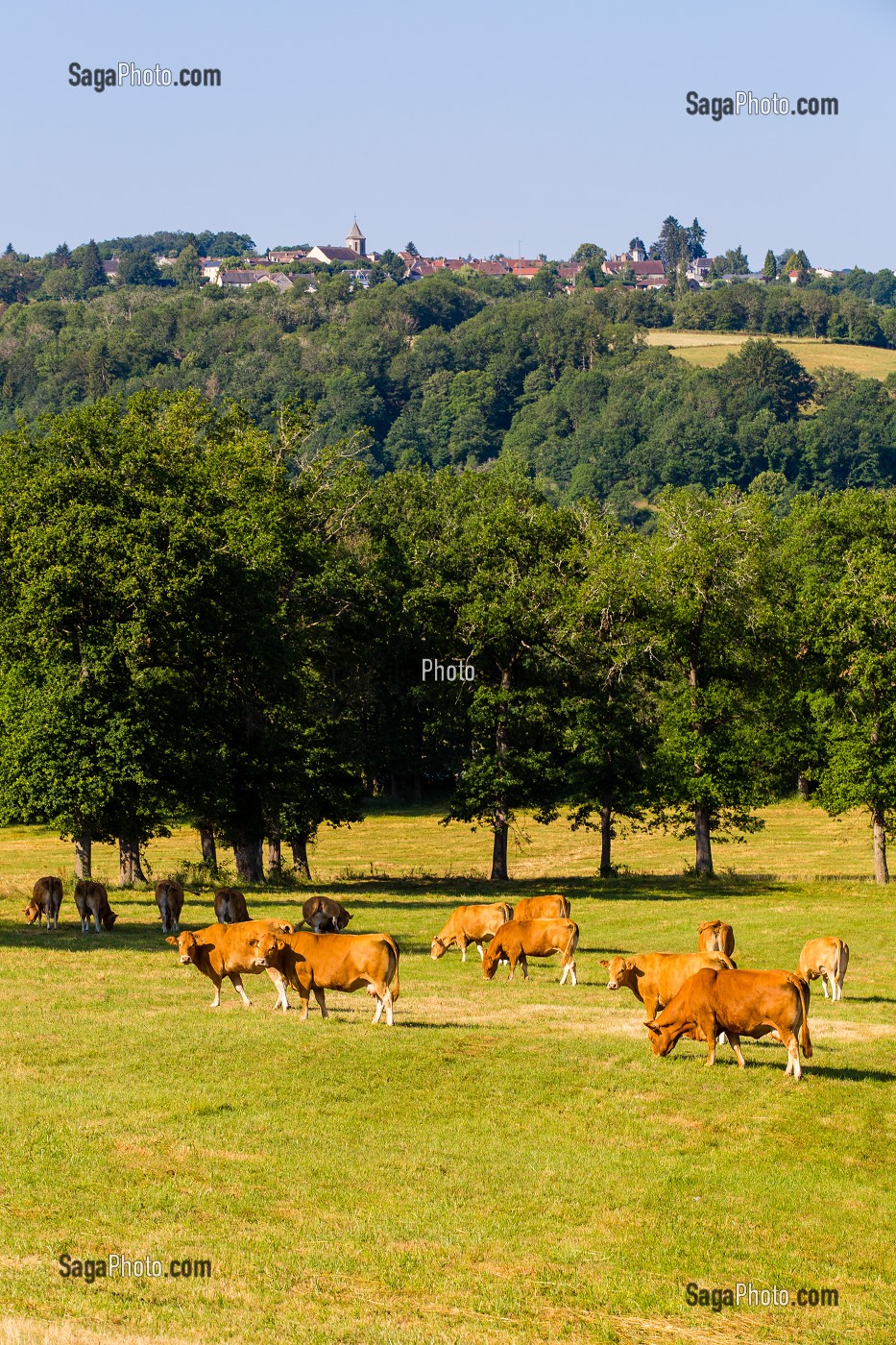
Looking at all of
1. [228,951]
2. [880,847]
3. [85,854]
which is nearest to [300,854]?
[85,854]

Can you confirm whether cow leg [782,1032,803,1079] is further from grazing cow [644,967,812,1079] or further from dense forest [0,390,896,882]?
dense forest [0,390,896,882]

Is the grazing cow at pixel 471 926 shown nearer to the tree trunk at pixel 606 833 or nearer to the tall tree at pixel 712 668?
the tall tree at pixel 712 668

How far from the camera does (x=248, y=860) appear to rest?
4841 centimetres

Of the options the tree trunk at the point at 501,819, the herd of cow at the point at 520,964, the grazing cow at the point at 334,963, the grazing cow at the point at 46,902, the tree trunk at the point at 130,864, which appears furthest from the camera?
the tree trunk at the point at 501,819

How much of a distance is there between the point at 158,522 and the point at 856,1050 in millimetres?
26656

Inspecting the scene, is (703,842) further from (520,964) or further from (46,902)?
(46,902)

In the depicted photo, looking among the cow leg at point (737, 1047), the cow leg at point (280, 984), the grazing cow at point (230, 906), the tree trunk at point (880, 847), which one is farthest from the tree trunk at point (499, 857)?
the cow leg at point (737, 1047)

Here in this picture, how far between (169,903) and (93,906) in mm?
1895

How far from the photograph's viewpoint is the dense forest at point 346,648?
41000mm

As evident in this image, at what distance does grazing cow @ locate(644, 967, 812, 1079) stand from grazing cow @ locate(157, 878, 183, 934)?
15.2 meters

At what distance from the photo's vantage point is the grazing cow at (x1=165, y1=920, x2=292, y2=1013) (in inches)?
947

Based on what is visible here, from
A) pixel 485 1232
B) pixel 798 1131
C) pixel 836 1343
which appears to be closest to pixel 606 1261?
pixel 485 1232

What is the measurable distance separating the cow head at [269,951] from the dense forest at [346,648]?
17187 millimetres

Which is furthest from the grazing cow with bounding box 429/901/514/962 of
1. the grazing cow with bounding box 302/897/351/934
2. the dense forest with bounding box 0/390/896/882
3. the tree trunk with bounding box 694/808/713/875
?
the tree trunk with bounding box 694/808/713/875
